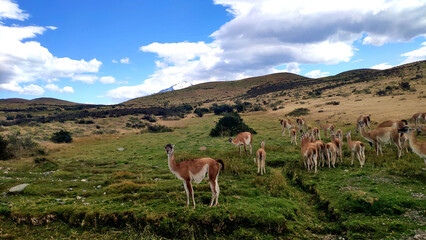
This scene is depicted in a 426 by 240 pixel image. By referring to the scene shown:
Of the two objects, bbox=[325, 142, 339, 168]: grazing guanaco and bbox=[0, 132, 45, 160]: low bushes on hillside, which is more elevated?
bbox=[0, 132, 45, 160]: low bushes on hillside

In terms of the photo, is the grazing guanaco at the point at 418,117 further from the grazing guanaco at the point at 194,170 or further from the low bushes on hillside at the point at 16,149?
the low bushes on hillside at the point at 16,149

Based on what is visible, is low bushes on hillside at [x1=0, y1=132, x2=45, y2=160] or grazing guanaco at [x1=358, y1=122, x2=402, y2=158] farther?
low bushes on hillside at [x1=0, y1=132, x2=45, y2=160]

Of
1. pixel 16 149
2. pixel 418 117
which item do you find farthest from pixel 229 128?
pixel 16 149

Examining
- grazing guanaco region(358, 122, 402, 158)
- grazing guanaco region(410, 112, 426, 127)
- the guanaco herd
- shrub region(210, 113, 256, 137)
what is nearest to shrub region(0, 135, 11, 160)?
shrub region(210, 113, 256, 137)

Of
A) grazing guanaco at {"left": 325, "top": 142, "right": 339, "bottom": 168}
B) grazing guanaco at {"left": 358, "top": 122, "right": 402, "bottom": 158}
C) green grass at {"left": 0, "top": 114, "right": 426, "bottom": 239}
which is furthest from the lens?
grazing guanaco at {"left": 358, "top": 122, "right": 402, "bottom": 158}

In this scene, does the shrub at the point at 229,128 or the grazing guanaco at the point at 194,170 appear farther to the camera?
the shrub at the point at 229,128

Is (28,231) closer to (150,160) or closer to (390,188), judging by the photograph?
(150,160)

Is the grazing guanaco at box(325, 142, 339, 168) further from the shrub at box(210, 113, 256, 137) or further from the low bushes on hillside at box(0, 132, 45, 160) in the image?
the low bushes on hillside at box(0, 132, 45, 160)

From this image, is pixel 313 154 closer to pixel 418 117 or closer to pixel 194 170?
pixel 194 170

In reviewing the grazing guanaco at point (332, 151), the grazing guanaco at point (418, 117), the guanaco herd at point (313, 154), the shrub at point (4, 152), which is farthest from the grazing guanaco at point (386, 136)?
the shrub at point (4, 152)

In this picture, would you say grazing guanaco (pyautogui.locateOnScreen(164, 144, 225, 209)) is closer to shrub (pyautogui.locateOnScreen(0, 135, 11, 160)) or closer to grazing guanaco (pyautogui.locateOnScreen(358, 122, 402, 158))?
grazing guanaco (pyautogui.locateOnScreen(358, 122, 402, 158))

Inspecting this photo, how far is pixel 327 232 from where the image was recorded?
23.4 ft

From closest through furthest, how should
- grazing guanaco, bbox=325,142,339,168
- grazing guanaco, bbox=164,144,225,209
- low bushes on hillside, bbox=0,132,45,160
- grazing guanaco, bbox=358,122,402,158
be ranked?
grazing guanaco, bbox=164,144,225,209 < grazing guanaco, bbox=325,142,339,168 < grazing guanaco, bbox=358,122,402,158 < low bushes on hillside, bbox=0,132,45,160

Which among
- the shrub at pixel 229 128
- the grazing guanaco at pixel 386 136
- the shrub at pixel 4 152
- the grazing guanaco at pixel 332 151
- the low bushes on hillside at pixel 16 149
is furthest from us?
the shrub at pixel 229 128
